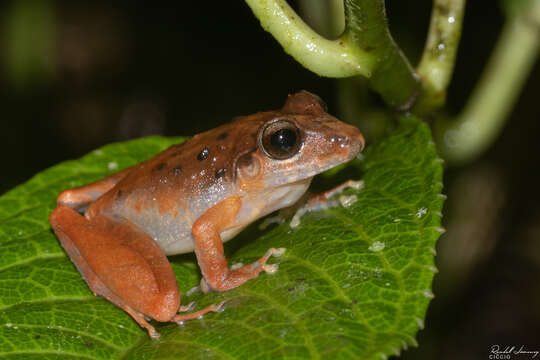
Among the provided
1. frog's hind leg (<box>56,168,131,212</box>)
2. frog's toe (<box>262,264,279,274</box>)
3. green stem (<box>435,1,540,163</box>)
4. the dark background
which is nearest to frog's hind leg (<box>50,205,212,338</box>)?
frog's hind leg (<box>56,168,131,212</box>)

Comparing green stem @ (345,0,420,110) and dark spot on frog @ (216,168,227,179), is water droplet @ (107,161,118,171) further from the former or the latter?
green stem @ (345,0,420,110)

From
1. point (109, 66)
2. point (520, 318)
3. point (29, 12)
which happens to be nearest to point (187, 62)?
point (109, 66)

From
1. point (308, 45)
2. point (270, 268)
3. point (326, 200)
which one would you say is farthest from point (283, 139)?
point (270, 268)

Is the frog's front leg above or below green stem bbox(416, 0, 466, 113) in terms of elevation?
below

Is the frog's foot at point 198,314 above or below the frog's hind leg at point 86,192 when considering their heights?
below

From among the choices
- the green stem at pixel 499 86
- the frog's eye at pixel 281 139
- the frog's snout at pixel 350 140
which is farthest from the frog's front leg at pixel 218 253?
the green stem at pixel 499 86

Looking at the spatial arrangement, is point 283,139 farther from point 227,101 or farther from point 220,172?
point 227,101

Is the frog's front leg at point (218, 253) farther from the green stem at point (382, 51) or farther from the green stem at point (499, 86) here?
the green stem at point (499, 86)
